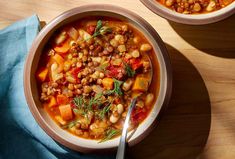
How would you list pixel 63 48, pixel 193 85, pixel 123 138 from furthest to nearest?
pixel 193 85 < pixel 63 48 < pixel 123 138

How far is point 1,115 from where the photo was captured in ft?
6.72

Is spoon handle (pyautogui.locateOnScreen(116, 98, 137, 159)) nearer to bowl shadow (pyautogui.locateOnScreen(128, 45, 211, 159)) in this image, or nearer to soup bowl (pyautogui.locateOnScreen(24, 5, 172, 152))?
soup bowl (pyautogui.locateOnScreen(24, 5, 172, 152))

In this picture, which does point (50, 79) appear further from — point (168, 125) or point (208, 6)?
point (208, 6)

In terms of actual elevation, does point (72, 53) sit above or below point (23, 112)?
above

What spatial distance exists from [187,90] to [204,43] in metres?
0.21

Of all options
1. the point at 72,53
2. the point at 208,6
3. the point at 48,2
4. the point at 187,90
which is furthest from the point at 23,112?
the point at 208,6

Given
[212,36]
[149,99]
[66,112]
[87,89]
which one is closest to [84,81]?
[87,89]

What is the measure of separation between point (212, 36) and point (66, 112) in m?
0.67

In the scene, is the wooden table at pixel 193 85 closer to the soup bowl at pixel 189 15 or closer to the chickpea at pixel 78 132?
the soup bowl at pixel 189 15

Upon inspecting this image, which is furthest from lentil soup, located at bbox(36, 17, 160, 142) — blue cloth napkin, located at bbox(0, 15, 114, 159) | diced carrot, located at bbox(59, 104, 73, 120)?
blue cloth napkin, located at bbox(0, 15, 114, 159)

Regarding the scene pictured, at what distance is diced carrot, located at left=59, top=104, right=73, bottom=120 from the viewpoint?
1.92m

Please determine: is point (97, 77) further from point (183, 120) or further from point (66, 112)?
point (183, 120)

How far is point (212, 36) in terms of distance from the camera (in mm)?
2094

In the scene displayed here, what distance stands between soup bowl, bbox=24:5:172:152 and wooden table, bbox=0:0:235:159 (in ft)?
0.57
